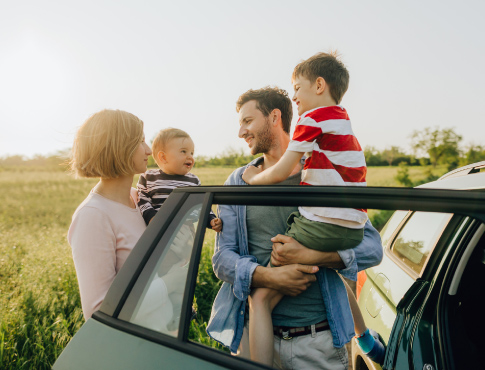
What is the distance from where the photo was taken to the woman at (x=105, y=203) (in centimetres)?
154

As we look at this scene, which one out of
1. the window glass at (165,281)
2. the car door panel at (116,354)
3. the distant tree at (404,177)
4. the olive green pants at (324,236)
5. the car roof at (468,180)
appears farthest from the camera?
the distant tree at (404,177)

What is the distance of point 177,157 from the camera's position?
2.56m

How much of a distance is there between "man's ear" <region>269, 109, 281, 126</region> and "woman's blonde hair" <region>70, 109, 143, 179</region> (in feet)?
2.86

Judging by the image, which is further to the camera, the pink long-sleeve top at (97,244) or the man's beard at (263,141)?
the man's beard at (263,141)

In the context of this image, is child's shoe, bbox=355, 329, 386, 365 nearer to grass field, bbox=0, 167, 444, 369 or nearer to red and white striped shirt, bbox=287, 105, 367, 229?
red and white striped shirt, bbox=287, 105, 367, 229

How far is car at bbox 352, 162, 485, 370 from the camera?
163 centimetres

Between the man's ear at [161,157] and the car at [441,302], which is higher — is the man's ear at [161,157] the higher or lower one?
the higher one

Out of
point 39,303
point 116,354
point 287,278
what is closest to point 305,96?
point 287,278

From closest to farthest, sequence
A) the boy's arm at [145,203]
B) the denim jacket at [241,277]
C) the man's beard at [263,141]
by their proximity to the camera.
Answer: the denim jacket at [241,277] → the boy's arm at [145,203] → the man's beard at [263,141]

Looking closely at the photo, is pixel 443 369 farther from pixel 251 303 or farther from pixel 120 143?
pixel 120 143

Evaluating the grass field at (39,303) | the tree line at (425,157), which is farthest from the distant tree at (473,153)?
the grass field at (39,303)

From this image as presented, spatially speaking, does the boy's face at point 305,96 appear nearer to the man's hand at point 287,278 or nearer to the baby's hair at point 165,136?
the man's hand at point 287,278

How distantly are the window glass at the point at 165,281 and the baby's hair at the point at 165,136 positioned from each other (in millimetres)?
1479

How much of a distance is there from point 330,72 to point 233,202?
1.11m
